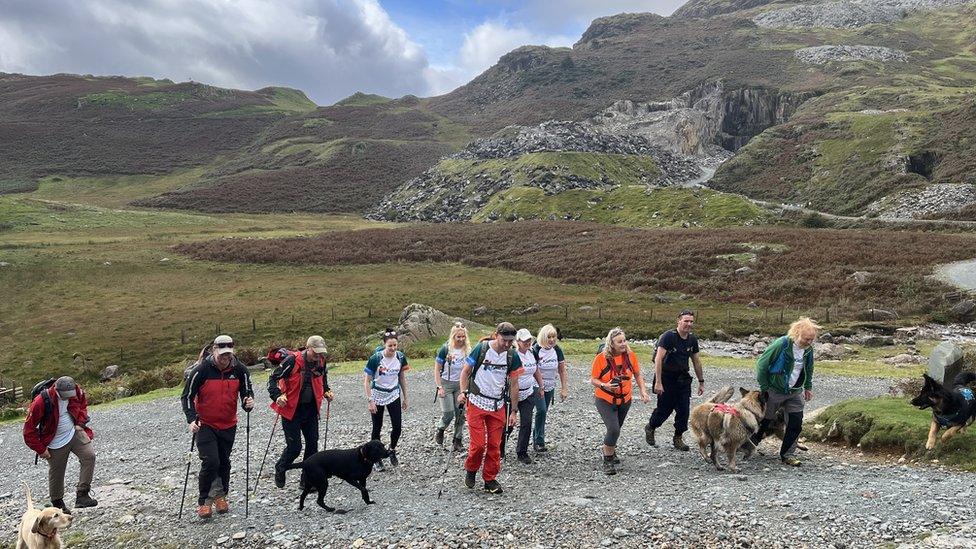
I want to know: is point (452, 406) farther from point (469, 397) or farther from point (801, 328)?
point (801, 328)

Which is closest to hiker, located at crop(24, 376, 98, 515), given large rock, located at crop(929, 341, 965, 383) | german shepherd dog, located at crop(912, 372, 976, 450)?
german shepherd dog, located at crop(912, 372, 976, 450)

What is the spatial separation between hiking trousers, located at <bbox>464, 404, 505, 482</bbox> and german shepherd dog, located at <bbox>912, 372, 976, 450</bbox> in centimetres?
753

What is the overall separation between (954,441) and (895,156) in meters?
115

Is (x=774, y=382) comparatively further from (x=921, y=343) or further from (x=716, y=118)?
(x=716, y=118)

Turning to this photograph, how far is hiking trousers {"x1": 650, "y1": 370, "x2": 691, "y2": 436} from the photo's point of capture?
10.8 metres

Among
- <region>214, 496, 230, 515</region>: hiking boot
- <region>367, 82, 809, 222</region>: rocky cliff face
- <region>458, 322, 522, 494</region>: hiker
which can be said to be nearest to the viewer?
<region>214, 496, 230, 515</region>: hiking boot

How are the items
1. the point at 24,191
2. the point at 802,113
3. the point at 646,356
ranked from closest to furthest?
the point at 646,356 < the point at 24,191 < the point at 802,113

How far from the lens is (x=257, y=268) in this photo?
59.2 m

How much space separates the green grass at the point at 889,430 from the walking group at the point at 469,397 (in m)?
1.90

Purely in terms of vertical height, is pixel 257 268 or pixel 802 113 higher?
pixel 802 113

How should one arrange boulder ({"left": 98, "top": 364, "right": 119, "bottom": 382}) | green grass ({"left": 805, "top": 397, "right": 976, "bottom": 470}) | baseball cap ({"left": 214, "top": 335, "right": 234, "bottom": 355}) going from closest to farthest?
1. baseball cap ({"left": 214, "top": 335, "right": 234, "bottom": 355})
2. green grass ({"left": 805, "top": 397, "right": 976, "bottom": 470})
3. boulder ({"left": 98, "top": 364, "right": 119, "bottom": 382})

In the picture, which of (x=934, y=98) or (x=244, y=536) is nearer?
(x=244, y=536)

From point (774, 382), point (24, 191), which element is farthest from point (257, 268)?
point (24, 191)

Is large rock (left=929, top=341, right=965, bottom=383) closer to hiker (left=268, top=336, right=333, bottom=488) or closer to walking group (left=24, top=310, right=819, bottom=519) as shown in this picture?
walking group (left=24, top=310, right=819, bottom=519)
